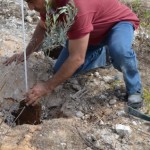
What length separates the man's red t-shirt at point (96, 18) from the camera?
2314mm

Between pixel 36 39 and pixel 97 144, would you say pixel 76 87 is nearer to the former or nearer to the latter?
pixel 36 39

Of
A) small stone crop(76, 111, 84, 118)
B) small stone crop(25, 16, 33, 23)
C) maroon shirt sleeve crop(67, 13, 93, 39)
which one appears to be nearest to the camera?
maroon shirt sleeve crop(67, 13, 93, 39)

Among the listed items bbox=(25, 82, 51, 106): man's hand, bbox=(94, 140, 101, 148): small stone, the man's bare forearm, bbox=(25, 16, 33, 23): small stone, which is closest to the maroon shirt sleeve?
bbox=(25, 82, 51, 106): man's hand

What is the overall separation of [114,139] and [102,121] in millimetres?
198

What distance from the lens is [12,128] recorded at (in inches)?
95.1

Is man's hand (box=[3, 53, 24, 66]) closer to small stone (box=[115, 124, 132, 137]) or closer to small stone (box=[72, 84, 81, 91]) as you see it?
small stone (box=[72, 84, 81, 91])

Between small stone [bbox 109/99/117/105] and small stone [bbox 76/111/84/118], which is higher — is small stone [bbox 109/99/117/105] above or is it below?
above

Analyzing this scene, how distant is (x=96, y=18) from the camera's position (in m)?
2.62

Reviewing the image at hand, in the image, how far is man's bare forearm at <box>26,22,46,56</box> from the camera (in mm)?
2832

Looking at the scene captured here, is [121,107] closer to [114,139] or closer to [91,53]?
[114,139]

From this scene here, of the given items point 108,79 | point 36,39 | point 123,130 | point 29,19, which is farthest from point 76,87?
point 29,19

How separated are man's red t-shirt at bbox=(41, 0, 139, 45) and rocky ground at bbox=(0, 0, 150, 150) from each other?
1.23 ft

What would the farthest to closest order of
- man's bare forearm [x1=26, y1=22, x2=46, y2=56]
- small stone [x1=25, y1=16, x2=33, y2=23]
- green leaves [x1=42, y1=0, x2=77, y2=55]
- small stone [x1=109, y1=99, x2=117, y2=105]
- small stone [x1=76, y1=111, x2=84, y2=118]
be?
A: small stone [x1=25, y1=16, x2=33, y2=23], man's bare forearm [x1=26, y1=22, x2=46, y2=56], small stone [x1=109, y1=99, x2=117, y2=105], small stone [x1=76, y1=111, x2=84, y2=118], green leaves [x1=42, y1=0, x2=77, y2=55]

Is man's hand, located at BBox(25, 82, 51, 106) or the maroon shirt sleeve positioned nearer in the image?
the maroon shirt sleeve
